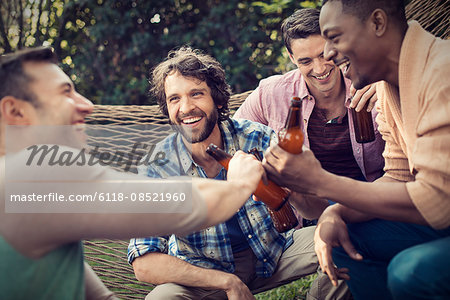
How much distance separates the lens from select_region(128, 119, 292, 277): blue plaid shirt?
2.14 m

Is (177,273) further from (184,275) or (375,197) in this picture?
(375,197)

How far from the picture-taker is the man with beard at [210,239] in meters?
2.02

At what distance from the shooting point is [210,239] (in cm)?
214

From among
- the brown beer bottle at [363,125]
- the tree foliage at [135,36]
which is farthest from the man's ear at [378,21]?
the tree foliage at [135,36]

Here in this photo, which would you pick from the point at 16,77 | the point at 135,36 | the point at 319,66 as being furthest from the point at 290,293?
the point at 135,36

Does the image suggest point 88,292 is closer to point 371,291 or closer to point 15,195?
point 15,195

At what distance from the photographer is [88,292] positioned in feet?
5.37

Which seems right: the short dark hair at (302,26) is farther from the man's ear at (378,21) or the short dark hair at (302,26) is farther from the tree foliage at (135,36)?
the tree foliage at (135,36)

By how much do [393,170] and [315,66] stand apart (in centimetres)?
96

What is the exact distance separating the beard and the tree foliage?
118 inches

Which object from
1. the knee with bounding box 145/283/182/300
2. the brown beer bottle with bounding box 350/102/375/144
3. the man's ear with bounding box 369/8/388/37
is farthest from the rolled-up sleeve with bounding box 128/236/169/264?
the man's ear with bounding box 369/8/388/37

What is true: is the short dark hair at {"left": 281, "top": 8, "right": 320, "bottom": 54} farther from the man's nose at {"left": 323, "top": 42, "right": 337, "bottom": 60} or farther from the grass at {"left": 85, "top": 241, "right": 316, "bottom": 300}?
the grass at {"left": 85, "top": 241, "right": 316, "bottom": 300}

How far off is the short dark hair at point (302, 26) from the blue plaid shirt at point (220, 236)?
0.76 meters

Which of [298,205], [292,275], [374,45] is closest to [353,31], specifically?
[374,45]
